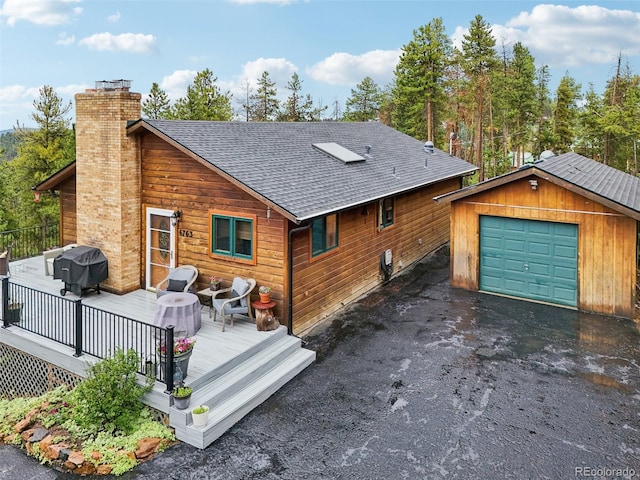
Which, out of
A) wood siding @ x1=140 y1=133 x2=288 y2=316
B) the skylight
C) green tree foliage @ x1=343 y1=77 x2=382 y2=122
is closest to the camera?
wood siding @ x1=140 y1=133 x2=288 y2=316

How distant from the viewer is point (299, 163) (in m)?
12.3

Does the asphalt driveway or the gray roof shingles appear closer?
the asphalt driveway

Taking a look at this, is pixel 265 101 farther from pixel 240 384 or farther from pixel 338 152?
pixel 240 384

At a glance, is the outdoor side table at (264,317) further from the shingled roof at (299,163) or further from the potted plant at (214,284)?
the shingled roof at (299,163)

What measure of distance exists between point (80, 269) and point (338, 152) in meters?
7.64

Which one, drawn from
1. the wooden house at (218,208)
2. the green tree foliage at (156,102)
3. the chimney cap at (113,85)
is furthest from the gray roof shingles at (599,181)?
the green tree foliage at (156,102)

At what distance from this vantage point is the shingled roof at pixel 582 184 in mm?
10855

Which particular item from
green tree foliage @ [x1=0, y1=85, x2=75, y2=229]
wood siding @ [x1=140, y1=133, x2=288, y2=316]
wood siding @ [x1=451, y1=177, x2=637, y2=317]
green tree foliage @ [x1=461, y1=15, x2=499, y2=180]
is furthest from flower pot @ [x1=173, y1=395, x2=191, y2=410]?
green tree foliage @ [x1=461, y1=15, x2=499, y2=180]

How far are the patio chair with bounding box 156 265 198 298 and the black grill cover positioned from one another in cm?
149

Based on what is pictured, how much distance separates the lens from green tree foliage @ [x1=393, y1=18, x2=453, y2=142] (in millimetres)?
34406

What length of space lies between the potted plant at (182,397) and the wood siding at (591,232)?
9021 millimetres

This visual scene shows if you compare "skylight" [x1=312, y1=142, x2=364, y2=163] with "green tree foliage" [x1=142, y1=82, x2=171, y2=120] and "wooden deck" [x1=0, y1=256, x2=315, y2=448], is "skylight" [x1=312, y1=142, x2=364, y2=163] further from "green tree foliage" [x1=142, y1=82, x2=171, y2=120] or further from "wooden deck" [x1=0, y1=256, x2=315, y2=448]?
"green tree foliage" [x1=142, y1=82, x2=171, y2=120]

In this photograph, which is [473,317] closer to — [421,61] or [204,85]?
[421,61]

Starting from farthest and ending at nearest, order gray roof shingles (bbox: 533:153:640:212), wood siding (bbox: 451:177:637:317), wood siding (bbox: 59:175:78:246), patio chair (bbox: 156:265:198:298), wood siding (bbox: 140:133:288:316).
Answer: wood siding (bbox: 59:175:78:246) → gray roof shingles (bbox: 533:153:640:212) → wood siding (bbox: 451:177:637:317) → patio chair (bbox: 156:265:198:298) → wood siding (bbox: 140:133:288:316)
